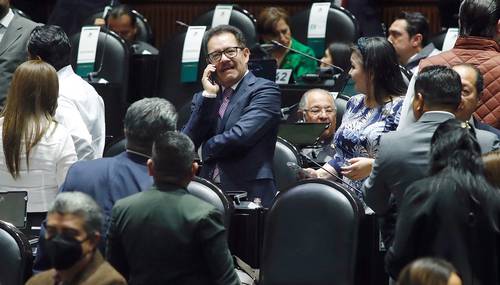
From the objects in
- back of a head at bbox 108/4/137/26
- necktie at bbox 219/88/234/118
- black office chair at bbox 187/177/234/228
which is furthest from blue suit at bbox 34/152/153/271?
back of a head at bbox 108/4/137/26

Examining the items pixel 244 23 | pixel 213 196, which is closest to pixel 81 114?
pixel 213 196

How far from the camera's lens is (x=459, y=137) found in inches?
162

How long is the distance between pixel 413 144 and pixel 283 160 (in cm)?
177

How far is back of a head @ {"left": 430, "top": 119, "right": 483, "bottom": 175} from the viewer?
13.5 ft

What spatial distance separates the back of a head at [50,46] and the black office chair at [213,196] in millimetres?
1009

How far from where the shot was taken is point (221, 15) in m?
8.83

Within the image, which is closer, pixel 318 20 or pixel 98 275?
pixel 98 275

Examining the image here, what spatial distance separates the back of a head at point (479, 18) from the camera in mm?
5230

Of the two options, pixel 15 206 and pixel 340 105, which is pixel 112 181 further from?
pixel 340 105

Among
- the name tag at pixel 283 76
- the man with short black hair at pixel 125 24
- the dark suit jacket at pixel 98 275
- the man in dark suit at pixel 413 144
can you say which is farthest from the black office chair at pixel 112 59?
the dark suit jacket at pixel 98 275

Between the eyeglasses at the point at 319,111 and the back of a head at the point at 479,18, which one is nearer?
the back of a head at the point at 479,18

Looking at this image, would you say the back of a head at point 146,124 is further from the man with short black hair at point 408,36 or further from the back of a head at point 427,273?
the man with short black hair at point 408,36

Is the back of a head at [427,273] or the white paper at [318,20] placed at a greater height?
the back of a head at [427,273]

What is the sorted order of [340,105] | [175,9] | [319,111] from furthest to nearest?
1. [175,9]
2. [340,105]
3. [319,111]
